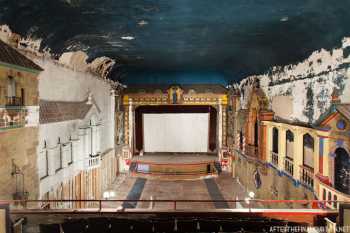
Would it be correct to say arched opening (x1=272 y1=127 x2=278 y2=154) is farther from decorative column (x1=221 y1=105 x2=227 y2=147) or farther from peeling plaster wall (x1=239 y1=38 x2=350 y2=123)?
decorative column (x1=221 y1=105 x2=227 y2=147)

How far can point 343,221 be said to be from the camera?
7.12 metres

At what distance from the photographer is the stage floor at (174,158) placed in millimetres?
19638

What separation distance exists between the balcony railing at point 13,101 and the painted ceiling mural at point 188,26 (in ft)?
5.42

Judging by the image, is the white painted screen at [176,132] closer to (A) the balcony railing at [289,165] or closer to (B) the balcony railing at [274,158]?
(B) the balcony railing at [274,158]

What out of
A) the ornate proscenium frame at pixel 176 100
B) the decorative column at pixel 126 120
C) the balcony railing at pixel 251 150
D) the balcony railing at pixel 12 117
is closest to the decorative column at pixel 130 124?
the ornate proscenium frame at pixel 176 100

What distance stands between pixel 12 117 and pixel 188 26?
17.3 feet

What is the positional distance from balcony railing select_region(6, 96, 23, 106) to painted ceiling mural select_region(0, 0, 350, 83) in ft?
5.42

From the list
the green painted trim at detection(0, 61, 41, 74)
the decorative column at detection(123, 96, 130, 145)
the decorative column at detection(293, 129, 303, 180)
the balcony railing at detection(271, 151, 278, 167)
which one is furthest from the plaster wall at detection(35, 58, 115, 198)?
the decorative column at detection(293, 129, 303, 180)

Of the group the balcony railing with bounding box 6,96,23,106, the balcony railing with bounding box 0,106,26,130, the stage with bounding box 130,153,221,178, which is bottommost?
the stage with bounding box 130,153,221,178

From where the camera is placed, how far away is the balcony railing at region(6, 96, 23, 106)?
721 cm

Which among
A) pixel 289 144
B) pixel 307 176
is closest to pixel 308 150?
pixel 307 176

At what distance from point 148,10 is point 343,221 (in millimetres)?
6740

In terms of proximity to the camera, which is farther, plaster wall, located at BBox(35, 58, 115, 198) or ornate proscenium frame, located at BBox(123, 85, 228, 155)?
ornate proscenium frame, located at BBox(123, 85, 228, 155)

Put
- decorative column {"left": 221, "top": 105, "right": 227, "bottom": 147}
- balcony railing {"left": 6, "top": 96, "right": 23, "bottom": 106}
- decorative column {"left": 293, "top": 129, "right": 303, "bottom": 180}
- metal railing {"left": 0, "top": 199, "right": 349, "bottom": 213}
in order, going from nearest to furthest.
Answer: balcony railing {"left": 6, "top": 96, "right": 23, "bottom": 106}, metal railing {"left": 0, "top": 199, "right": 349, "bottom": 213}, decorative column {"left": 293, "top": 129, "right": 303, "bottom": 180}, decorative column {"left": 221, "top": 105, "right": 227, "bottom": 147}
